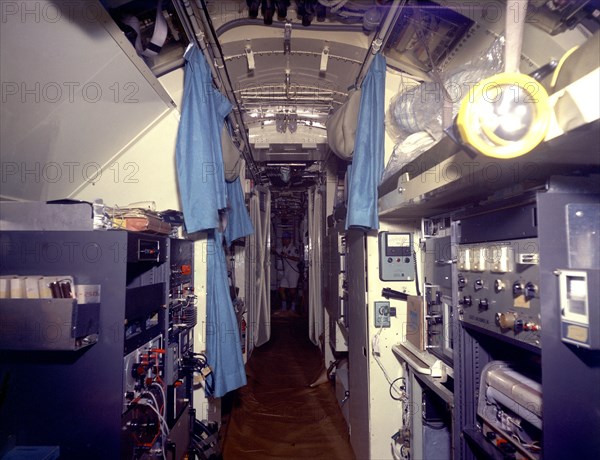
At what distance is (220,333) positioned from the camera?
2.43 metres

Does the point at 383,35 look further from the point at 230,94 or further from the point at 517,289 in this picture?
the point at 517,289

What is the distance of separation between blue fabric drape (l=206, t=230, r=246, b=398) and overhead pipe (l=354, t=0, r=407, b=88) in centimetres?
148

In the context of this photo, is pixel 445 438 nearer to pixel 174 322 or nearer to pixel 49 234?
pixel 174 322

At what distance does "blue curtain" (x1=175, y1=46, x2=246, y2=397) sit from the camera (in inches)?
81.7

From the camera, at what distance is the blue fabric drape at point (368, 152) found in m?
2.23

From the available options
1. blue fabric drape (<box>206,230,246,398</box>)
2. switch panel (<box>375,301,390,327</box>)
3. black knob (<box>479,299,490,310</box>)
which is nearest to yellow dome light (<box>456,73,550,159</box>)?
black knob (<box>479,299,490,310</box>)

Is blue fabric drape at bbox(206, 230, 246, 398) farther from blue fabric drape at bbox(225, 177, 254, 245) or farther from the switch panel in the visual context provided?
the switch panel

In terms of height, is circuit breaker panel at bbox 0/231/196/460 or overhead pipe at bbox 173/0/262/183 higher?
overhead pipe at bbox 173/0/262/183

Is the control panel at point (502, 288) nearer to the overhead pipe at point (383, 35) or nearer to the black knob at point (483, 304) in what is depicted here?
the black knob at point (483, 304)

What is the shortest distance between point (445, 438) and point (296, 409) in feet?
6.09

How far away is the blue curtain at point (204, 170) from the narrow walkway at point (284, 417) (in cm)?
101

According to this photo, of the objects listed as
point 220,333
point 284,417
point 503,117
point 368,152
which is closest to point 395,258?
point 368,152

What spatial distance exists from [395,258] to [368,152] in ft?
2.48

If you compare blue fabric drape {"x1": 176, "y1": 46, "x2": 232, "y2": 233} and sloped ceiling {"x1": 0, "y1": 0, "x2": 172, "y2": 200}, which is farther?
blue fabric drape {"x1": 176, "y1": 46, "x2": 232, "y2": 233}
